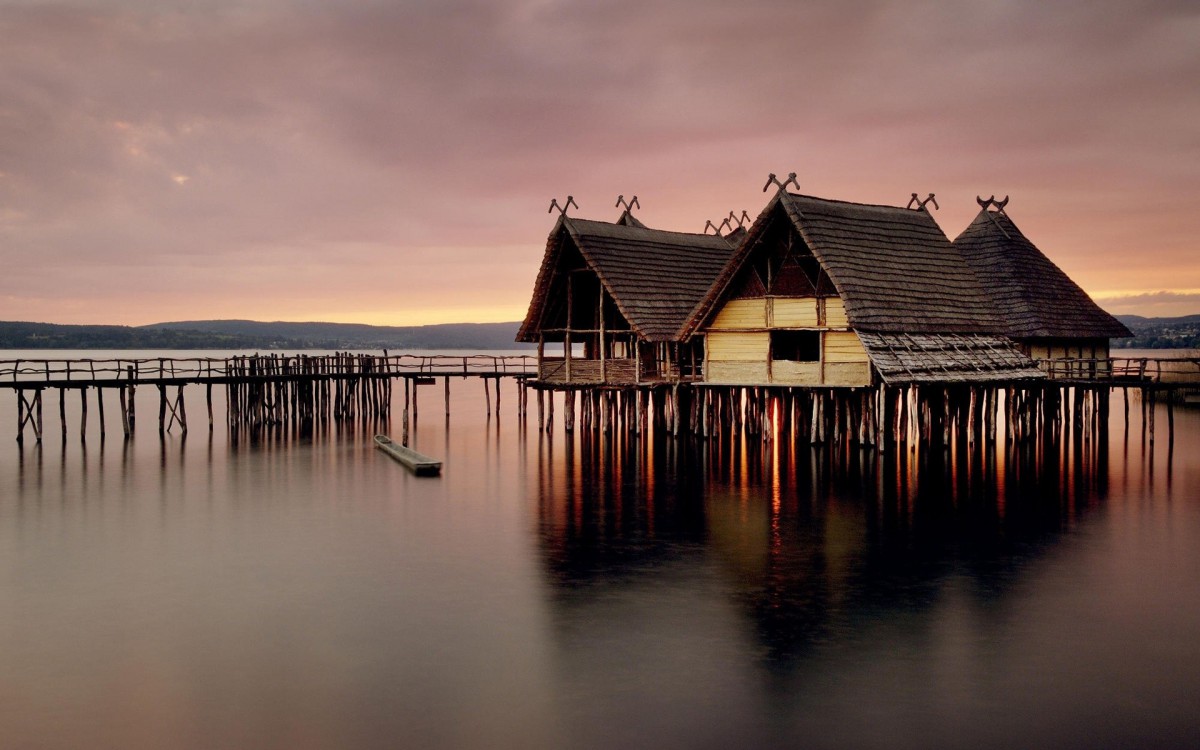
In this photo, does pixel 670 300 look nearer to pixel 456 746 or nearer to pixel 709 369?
pixel 709 369

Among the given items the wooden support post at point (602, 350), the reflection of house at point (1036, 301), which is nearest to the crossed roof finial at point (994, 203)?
the reflection of house at point (1036, 301)

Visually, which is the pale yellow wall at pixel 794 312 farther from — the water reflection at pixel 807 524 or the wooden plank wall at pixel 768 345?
the water reflection at pixel 807 524

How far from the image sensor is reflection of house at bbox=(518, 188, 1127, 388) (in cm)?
3078

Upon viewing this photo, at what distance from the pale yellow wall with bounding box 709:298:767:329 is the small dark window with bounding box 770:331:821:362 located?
6.56 ft

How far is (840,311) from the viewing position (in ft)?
101

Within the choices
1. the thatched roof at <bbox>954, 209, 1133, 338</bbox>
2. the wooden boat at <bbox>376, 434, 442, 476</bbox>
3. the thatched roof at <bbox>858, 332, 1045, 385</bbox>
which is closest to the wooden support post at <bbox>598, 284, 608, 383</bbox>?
the wooden boat at <bbox>376, 434, 442, 476</bbox>

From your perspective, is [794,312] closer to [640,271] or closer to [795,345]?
[795,345]

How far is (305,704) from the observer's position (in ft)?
40.4

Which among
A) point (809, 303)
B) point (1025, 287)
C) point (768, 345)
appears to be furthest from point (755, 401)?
point (1025, 287)

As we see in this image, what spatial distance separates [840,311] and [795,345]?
4720mm

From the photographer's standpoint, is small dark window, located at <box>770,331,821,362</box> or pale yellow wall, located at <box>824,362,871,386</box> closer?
pale yellow wall, located at <box>824,362,871,386</box>

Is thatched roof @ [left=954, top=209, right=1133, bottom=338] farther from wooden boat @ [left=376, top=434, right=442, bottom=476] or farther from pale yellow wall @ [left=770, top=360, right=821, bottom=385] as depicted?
wooden boat @ [left=376, top=434, right=442, bottom=476]

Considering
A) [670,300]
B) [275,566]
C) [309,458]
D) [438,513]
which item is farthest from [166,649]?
[670,300]

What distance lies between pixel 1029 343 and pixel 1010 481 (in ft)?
31.0
